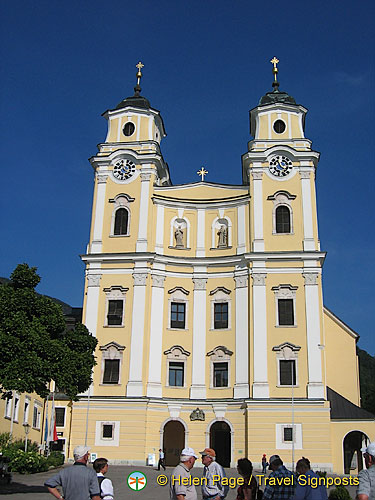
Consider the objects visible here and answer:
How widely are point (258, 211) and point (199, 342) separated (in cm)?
1042

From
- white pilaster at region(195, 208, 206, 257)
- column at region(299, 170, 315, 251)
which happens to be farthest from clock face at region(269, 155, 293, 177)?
white pilaster at region(195, 208, 206, 257)

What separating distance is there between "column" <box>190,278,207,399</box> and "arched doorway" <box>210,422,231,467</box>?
2.35 m

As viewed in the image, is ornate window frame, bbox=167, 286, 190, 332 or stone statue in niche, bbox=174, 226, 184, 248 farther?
stone statue in niche, bbox=174, 226, 184, 248

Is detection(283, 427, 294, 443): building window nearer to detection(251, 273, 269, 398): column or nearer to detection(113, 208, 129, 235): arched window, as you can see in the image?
detection(251, 273, 269, 398): column

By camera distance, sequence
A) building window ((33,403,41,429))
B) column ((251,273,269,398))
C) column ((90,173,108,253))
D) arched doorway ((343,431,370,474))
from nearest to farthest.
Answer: column ((251,273,269,398)), arched doorway ((343,431,370,474)), column ((90,173,108,253)), building window ((33,403,41,429))

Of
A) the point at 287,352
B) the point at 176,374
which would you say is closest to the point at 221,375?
the point at 176,374

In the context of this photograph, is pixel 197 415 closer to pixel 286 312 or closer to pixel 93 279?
pixel 286 312

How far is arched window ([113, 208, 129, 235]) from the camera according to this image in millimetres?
44344

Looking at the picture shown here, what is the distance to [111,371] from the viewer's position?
41.1 metres

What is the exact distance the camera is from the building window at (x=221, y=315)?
42406mm

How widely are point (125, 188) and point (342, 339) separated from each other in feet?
65.5

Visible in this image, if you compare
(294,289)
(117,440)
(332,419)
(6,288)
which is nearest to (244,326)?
(294,289)

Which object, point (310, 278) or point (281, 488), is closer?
point (281, 488)

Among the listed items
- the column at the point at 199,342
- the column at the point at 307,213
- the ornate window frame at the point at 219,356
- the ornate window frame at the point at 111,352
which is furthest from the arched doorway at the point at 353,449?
the ornate window frame at the point at 111,352
